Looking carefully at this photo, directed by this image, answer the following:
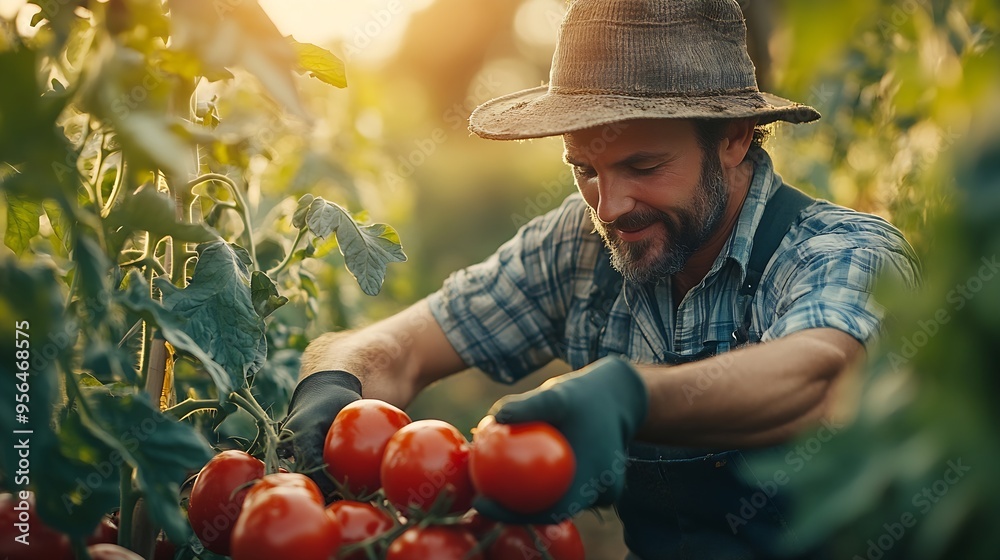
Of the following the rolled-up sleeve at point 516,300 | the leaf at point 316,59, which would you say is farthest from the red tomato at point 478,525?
the rolled-up sleeve at point 516,300

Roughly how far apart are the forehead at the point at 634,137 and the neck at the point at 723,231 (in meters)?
0.21

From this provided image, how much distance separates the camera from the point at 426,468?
1231mm

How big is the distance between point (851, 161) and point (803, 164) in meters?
0.30

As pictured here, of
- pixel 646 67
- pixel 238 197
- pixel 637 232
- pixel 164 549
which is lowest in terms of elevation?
pixel 164 549

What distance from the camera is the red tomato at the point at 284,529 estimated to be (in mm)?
1124

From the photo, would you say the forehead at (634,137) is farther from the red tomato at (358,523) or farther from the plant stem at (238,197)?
the red tomato at (358,523)

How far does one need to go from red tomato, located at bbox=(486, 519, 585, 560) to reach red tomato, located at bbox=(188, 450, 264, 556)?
41 centimetres

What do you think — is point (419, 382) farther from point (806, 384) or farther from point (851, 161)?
point (851, 161)

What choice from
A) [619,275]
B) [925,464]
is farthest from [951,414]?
[619,275]

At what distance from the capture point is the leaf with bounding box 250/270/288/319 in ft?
4.95

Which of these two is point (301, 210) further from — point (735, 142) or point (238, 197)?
point (735, 142)

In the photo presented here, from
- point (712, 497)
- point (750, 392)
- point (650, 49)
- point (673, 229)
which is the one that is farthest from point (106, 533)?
point (650, 49)

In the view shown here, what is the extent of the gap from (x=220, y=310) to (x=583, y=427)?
0.62 metres

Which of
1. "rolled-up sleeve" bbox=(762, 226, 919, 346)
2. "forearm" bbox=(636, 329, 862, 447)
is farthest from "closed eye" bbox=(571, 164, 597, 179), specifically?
"forearm" bbox=(636, 329, 862, 447)
